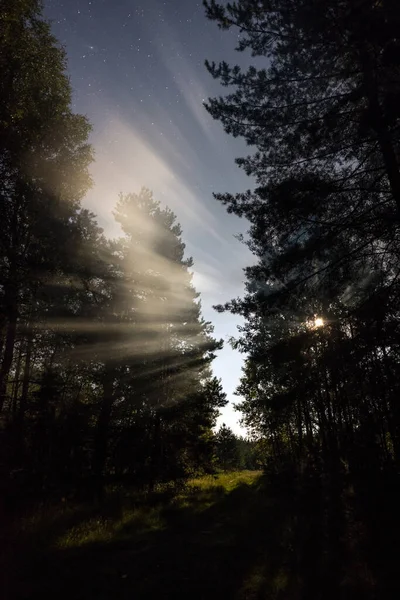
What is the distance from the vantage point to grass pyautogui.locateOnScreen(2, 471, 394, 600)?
4.89 meters

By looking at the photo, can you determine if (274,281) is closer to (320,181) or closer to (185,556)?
(320,181)

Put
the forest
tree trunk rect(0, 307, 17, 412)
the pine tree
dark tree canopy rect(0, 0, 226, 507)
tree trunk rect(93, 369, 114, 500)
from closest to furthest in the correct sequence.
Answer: the forest, the pine tree, dark tree canopy rect(0, 0, 226, 507), tree trunk rect(0, 307, 17, 412), tree trunk rect(93, 369, 114, 500)

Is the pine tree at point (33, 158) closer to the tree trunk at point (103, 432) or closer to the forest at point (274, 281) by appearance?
the forest at point (274, 281)

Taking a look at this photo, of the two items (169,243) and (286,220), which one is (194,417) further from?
(286,220)

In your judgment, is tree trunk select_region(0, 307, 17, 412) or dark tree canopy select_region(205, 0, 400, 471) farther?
tree trunk select_region(0, 307, 17, 412)

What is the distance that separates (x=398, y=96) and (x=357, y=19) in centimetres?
189

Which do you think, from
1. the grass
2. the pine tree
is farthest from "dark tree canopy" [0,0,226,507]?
the grass

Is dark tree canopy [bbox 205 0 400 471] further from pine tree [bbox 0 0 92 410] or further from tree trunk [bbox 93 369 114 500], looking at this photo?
tree trunk [bbox 93 369 114 500]

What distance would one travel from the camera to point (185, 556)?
6672mm

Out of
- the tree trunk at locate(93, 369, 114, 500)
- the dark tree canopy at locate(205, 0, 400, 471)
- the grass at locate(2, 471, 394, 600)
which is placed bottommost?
the grass at locate(2, 471, 394, 600)

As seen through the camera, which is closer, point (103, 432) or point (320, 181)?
point (320, 181)

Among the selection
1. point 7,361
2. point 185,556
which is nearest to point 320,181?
point 185,556

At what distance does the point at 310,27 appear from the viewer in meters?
7.77

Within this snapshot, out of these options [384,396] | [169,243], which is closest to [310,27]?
[384,396]
